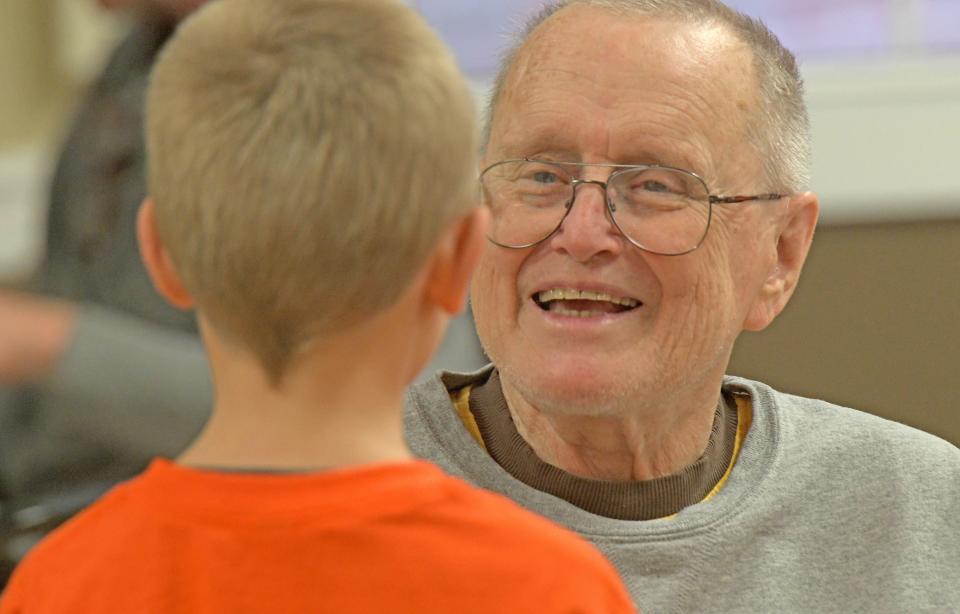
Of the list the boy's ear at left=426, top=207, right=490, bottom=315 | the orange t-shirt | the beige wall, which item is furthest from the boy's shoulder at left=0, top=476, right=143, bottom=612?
the beige wall

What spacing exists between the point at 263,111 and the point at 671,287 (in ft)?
2.69

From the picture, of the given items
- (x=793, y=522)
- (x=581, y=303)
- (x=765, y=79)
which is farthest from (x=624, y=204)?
(x=793, y=522)

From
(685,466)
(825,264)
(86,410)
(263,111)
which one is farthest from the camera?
(825,264)

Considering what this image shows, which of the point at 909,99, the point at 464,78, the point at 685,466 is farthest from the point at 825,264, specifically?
the point at 464,78

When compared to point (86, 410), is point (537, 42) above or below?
above

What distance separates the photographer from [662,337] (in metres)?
1.67

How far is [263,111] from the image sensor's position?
0.93 m

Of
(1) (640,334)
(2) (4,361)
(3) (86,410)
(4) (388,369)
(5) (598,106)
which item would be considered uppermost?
(5) (598,106)

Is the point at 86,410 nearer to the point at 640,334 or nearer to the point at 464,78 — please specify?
the point at 640,334

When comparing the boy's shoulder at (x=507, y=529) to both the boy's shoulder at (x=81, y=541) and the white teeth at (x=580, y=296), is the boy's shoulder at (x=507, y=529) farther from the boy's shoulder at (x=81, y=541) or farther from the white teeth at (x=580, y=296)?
the white teeth at (x=580, y=296)

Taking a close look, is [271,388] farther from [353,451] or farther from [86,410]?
[86,410]

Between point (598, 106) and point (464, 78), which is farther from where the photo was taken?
point (598, 106)

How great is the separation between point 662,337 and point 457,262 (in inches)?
28.1

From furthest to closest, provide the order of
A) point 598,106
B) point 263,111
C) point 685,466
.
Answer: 1. point 685,466
2. point 598,106
3. point 263,111
